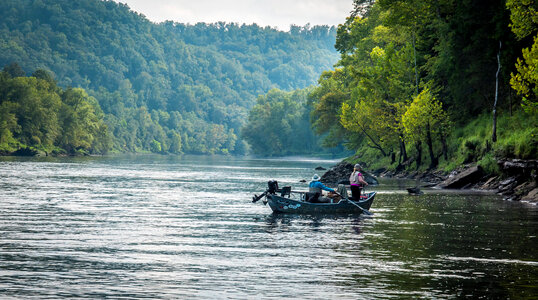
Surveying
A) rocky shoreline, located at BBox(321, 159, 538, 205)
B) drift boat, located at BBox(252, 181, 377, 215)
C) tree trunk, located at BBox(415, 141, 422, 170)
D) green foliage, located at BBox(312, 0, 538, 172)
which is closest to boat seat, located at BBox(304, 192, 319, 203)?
drift boat, located at BBox(252, 181, 377, 215)

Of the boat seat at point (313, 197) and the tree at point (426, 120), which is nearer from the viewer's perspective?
the boat seat at point (313, 197)

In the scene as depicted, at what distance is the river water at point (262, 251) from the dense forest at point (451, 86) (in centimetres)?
1326

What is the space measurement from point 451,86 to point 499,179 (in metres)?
17.3

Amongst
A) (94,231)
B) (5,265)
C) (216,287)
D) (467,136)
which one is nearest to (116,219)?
(94,231)

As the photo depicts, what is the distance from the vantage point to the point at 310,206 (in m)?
33.6

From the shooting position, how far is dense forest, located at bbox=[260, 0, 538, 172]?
45134mm

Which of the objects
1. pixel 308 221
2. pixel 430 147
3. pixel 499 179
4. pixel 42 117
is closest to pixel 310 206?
pixel 308 221

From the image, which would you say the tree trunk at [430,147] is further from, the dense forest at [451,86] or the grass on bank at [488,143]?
the grass on bank at [488,143]

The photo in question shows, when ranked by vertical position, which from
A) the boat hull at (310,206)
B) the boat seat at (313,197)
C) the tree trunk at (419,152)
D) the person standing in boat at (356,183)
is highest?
the tree trunk at (419,152)

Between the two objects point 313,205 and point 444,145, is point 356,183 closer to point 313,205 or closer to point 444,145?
point 313,205

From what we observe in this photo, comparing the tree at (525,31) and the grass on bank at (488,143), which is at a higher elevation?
the tree at (525,31)

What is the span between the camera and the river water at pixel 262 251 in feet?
51.9

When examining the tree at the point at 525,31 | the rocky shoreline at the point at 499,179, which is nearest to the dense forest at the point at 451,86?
the tree at the point at 525,31

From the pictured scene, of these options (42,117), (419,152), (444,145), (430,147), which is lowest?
(419,152)
